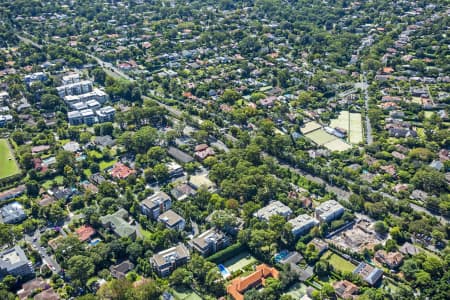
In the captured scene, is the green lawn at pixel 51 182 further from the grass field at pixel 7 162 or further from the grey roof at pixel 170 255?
the grey roof at pixel 170 255

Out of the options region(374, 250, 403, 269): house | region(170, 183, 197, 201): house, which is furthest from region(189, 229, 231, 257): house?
region(374, 250, 403, 269): house

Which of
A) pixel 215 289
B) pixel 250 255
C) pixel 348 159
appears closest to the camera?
pixel 215 289

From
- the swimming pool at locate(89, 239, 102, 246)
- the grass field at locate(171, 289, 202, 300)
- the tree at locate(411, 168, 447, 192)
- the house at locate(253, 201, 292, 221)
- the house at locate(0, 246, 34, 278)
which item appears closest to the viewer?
the grass field at locate(171, 289, 202, 300)

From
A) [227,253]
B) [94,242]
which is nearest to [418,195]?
[227,253]

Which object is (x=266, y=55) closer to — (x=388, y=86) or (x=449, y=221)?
(x=388, y=86)

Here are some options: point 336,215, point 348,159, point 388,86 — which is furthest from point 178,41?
point 336,215

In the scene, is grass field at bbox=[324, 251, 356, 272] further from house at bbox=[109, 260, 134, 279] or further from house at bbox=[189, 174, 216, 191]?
house at bbox=[109, 260, 134, 279]

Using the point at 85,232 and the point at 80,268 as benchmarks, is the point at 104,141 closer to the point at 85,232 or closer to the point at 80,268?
the point at 85,232
